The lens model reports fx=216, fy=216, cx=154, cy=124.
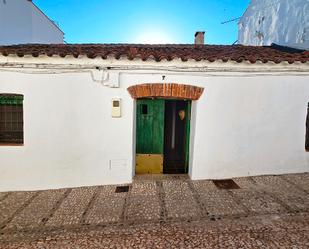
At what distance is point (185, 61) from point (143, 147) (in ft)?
9.06

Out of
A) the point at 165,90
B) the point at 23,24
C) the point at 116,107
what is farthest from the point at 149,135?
the point at 23,24

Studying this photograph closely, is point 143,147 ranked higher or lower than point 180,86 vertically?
lower

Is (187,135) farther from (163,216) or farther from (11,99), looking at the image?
(11,99)

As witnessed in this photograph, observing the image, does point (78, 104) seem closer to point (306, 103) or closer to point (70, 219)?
point (70, 219)

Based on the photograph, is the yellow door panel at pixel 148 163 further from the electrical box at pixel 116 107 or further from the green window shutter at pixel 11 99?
the green window shutter at pixel 11 99

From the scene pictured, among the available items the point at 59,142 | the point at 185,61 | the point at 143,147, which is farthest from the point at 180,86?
the point at 59,142

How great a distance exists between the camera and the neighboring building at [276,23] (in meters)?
9.55

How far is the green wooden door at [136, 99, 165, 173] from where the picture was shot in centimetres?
638

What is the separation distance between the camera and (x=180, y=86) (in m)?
5.69

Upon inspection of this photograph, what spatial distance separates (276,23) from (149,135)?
31.9ft

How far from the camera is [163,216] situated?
14.1ft

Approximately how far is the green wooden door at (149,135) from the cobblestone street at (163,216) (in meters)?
0.73

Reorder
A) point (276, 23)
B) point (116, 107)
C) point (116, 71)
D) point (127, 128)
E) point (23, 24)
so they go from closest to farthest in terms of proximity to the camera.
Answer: point (116, 71)
point (116, 107)
point (127, 128)
point (23, 24)
point (276, 23)

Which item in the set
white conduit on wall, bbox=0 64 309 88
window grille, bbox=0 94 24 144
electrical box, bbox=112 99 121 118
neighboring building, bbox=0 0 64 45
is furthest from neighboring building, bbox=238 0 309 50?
neighboring building, bbox=0 0 64 45
